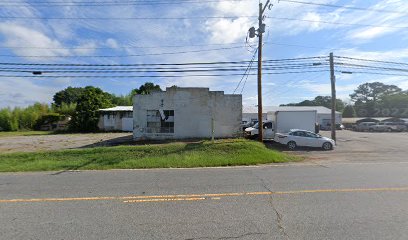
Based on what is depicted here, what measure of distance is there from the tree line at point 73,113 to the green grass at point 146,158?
30.2 metres

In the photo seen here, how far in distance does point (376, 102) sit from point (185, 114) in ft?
299

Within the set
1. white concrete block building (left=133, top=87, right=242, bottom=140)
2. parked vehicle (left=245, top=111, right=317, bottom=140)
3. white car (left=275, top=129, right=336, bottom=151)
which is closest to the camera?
white car (left=275, top=129, right=336, bottom=151)

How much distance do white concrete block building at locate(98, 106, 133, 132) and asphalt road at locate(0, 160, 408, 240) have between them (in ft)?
110

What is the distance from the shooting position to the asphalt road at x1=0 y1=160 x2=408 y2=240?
4.86 m

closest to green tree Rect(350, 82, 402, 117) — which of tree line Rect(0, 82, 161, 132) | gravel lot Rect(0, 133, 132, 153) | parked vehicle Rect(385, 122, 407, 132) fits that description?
parked vehicle Rect(385, 122, 407, 132)

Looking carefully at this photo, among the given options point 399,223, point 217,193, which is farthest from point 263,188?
point 399,223

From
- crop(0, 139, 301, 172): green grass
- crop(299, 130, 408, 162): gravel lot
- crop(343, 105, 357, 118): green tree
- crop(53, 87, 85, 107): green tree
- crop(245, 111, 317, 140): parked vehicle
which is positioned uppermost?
crop(53, 87, 85, 107): green tree

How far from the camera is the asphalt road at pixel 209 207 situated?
16.0 feet

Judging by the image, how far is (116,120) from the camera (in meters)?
44.0

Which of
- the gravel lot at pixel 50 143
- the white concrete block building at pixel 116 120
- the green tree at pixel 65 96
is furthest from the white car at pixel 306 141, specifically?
the green tree at pixel 65 96

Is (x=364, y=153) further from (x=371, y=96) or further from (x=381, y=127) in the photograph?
(x=371, y=96)

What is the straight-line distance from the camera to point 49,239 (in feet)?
15.2

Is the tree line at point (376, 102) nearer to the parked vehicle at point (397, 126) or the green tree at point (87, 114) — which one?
the parked vehicle at point (397, 126)

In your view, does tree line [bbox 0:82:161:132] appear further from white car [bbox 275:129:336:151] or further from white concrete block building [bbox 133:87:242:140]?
white car [bbox 275:129:336:151]
